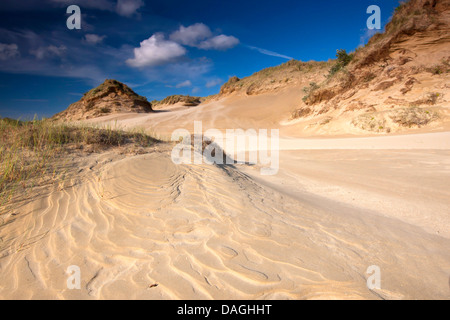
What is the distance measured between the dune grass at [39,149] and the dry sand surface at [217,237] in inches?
16.5

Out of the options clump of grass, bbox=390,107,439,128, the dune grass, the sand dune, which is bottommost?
the sand dune

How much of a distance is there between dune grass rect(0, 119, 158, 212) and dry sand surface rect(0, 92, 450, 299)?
419 mm

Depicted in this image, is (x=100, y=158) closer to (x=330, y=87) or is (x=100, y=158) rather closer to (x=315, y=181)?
(x=315, y=181)

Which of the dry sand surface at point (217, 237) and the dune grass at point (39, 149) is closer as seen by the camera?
the dry sand surface at point (217, 237)

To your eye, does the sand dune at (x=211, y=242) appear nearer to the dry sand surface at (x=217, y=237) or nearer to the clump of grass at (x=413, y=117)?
the dry sand surface at (x=217, y=237)

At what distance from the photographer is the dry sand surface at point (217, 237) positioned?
6.04 ft

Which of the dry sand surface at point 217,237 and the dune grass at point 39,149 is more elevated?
the dune grass at point 39,149

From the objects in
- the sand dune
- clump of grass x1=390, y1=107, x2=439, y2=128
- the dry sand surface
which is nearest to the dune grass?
the dry sand surface

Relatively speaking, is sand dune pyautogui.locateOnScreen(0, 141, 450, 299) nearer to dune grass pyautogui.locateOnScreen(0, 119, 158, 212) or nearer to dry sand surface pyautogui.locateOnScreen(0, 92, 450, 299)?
dry sand surface pyautogui.locateOnScreen(0, 92, 450, 299)

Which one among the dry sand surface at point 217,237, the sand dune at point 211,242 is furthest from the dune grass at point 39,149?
the sand dune at point 211,242

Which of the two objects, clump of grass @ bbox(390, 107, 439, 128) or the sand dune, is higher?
clump of grass @ bbox(390, 107, 439, 128)

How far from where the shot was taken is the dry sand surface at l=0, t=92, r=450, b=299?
1840 mm
